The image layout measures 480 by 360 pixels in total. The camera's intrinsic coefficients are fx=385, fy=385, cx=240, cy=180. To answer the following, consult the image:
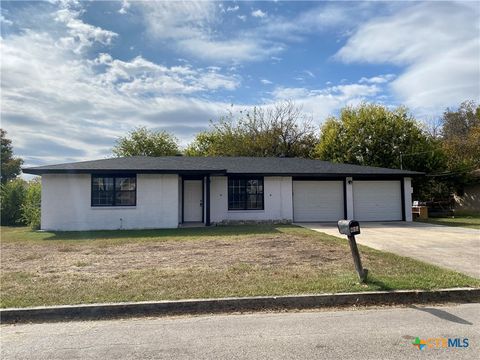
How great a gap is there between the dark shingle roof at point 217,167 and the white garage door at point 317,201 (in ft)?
2.86

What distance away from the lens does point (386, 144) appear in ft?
105

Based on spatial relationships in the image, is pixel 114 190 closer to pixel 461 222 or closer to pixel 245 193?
pixel 245 193

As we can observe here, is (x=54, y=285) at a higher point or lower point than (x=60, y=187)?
lower

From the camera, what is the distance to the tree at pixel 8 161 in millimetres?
50188

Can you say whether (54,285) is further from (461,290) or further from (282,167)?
(282,167)

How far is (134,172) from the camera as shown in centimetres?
1700

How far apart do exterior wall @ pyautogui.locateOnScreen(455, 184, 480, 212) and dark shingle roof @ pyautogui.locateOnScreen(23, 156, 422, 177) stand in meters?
13.7

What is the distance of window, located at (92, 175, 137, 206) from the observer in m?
17.4

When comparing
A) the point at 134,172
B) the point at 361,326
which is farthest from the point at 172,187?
the point at 361,326

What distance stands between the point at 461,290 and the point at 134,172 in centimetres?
1374

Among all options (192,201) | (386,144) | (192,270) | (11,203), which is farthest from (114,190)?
(386,144)

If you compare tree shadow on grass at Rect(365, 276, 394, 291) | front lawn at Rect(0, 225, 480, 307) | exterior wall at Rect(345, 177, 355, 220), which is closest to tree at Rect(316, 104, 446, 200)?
exterior wall at Rect(345, 177, 355, 220)

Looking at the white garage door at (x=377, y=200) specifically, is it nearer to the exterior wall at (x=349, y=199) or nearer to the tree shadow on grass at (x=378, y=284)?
the exterior wall at (x=349, y=199)

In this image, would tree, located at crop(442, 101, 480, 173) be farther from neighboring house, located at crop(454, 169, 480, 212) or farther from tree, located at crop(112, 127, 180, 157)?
tree, located at crop(112, 127, 180, 157)
